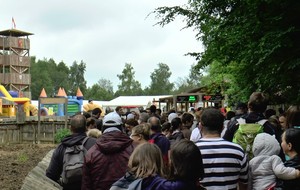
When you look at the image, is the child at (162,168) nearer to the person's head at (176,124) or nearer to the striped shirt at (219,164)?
the striped shirt at (219,164)

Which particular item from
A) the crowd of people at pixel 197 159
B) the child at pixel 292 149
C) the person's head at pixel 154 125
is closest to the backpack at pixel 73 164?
the crowd of people at pixel 197 159

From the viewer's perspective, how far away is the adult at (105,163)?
4.32 meters

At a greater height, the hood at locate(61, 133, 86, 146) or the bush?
the hood at locate(61, 133, 86, 146)

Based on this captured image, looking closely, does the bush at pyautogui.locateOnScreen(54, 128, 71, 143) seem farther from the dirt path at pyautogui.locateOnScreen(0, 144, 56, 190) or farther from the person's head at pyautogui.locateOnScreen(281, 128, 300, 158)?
the person's head at pyautogui.locateOnScreen(281, 128, 300, 158)

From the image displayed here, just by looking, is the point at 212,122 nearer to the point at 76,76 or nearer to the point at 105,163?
the point at 105,163

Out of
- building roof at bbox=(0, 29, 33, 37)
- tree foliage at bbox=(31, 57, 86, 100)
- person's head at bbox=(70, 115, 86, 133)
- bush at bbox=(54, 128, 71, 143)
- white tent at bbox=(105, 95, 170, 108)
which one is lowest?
bush at bbox=(54, 128, 71, 143)

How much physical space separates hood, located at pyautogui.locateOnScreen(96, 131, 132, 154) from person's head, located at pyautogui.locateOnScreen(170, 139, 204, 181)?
1138 millimetres

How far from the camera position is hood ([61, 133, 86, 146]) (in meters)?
5.03

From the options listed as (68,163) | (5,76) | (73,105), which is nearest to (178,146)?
(68,163)

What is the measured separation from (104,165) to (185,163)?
1.25 meters

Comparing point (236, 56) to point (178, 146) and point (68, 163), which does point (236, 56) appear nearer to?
point (68, 163)

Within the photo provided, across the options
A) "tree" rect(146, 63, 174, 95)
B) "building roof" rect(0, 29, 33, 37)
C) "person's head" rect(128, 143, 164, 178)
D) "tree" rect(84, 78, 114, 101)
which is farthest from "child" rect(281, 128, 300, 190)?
"tree" rect(146, 63, 174, 95)

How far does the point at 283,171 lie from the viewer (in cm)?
411

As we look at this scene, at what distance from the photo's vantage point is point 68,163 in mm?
4926
